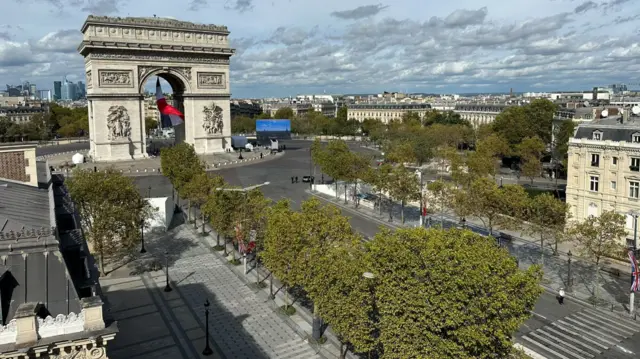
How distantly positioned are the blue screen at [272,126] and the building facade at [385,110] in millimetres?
57528

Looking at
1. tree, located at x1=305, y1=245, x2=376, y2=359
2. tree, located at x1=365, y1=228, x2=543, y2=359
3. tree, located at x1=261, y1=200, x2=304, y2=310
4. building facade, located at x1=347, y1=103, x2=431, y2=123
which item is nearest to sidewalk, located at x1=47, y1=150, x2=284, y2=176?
tree, located at x1=261, y1=200, x2=304, y2=310

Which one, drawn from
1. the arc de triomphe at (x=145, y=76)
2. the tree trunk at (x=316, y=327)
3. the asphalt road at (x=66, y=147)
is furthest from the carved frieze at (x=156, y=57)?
the tree trunk at (x=316, y=327)

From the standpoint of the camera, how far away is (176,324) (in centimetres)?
2578

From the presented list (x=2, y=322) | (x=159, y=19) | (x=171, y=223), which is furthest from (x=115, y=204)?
(x=159, y=19)

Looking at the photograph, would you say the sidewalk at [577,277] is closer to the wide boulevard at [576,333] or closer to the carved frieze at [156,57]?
the wide boulevard at [576,333]

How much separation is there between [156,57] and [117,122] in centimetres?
1104

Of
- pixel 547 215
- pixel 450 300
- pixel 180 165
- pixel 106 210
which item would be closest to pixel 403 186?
pixel 547 215

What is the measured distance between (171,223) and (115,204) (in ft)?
36.7

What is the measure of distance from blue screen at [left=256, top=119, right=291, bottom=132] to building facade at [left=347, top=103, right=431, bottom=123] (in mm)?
57528

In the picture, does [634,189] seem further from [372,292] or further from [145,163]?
[145,163]

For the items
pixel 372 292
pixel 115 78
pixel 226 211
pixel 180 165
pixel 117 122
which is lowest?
pixel 372 292

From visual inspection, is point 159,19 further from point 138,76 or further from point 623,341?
point 623,341

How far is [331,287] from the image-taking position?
20328 mm

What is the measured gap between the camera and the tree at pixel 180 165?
45.3 metres
